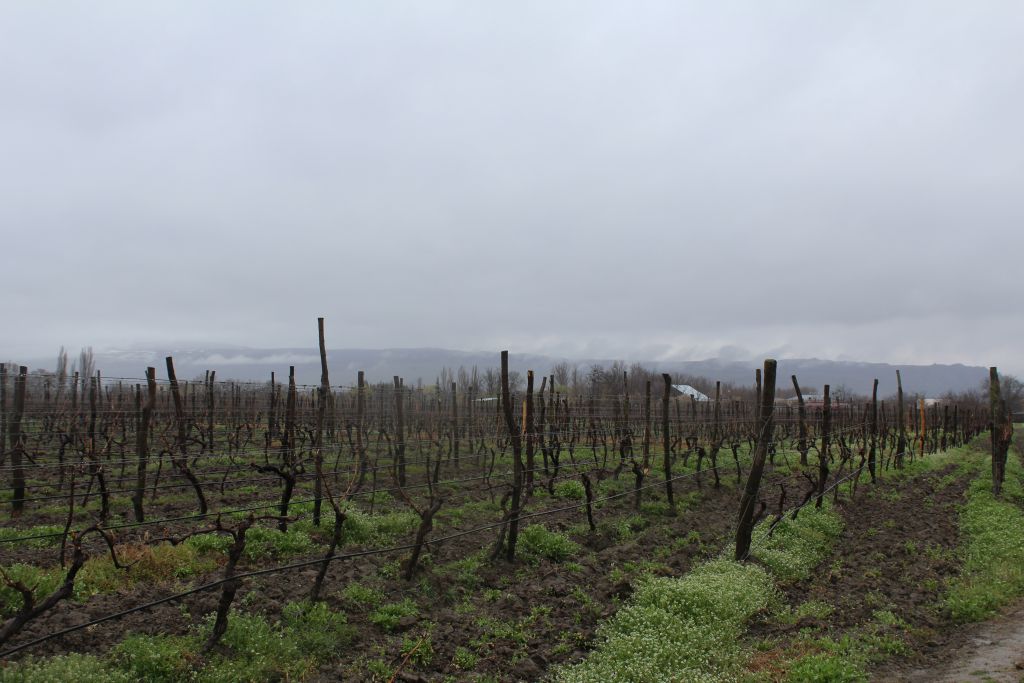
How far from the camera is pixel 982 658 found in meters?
5.94

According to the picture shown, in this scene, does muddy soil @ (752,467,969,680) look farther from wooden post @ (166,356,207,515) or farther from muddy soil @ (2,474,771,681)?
wooden post @ (166,356,207,515)

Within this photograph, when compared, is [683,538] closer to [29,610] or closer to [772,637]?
[772,637]

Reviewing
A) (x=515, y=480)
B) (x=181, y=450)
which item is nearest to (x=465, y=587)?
(x=515, y=480)

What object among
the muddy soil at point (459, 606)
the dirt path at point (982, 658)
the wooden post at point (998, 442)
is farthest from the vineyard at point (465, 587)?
the wooden post at point (998, 442)

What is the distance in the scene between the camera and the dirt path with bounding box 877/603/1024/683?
17.9ft

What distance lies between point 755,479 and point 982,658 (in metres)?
3.18

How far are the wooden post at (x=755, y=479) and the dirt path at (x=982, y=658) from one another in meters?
2.53

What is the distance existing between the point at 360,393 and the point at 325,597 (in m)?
6.36

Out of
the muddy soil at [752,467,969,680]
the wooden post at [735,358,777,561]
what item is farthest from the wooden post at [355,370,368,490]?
the muddy soil at [752,467,969,680]

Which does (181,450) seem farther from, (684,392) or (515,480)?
(684,392)

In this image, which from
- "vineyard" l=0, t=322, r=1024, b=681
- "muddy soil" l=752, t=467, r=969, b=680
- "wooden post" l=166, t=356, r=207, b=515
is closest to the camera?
"vineyard" l=0, t=322, r=1024, b=681

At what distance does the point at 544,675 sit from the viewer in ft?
17.9

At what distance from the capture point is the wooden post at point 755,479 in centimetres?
870

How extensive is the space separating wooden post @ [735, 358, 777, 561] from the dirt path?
253cm
